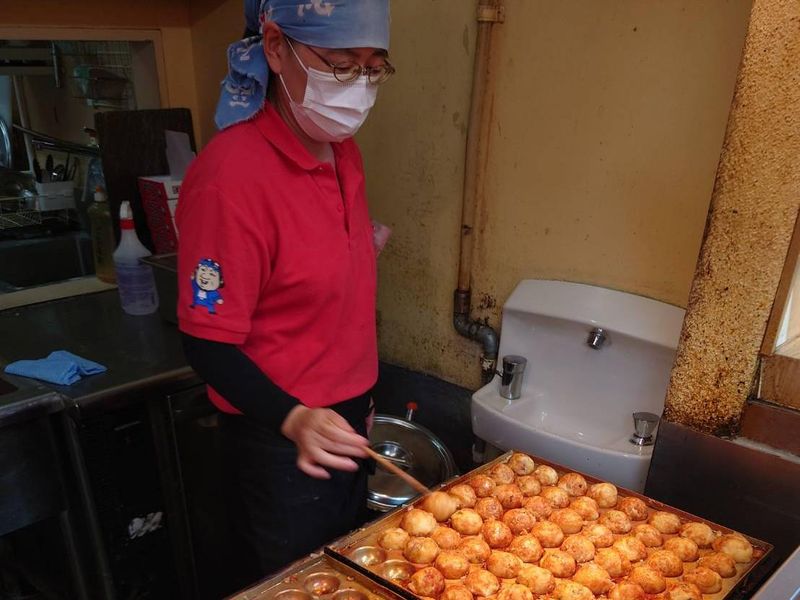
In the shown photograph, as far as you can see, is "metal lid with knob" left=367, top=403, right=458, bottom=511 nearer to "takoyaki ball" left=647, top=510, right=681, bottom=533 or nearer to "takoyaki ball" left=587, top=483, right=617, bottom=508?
"takoyaki ball" left=587, top=483, right=617, bottom=508

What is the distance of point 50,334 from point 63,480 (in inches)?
23.9

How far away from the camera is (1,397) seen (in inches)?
68.9

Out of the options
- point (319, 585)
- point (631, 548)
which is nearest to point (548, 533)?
point (631, 548)

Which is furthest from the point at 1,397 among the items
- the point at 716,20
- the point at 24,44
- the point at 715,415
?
the point at 716,20

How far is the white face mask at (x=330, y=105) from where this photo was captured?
54.8 inches

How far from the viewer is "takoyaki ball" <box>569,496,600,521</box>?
1419mm

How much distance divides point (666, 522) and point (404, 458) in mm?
1034

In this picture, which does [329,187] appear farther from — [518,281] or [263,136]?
[518,281]

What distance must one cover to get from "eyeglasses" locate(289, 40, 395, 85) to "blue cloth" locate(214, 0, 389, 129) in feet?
0.16

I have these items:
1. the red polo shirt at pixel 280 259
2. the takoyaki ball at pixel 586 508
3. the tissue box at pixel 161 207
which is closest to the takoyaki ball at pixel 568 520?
the takoyaki ball at pixel 586 508

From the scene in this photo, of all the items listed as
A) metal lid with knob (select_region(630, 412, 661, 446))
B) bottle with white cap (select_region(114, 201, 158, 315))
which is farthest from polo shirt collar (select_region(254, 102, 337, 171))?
bottle with white cap (select_region(114, 201, 158, 315))

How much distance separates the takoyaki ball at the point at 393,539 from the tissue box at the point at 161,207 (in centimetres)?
164

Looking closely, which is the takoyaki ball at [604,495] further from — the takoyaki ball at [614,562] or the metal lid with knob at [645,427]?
the metal lid with knob at [645,427]

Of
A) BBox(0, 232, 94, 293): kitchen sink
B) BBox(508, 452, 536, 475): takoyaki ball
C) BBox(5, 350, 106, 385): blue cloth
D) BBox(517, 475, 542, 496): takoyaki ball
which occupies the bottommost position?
BBox(517, 475, 542, 496): takoyaki ball
